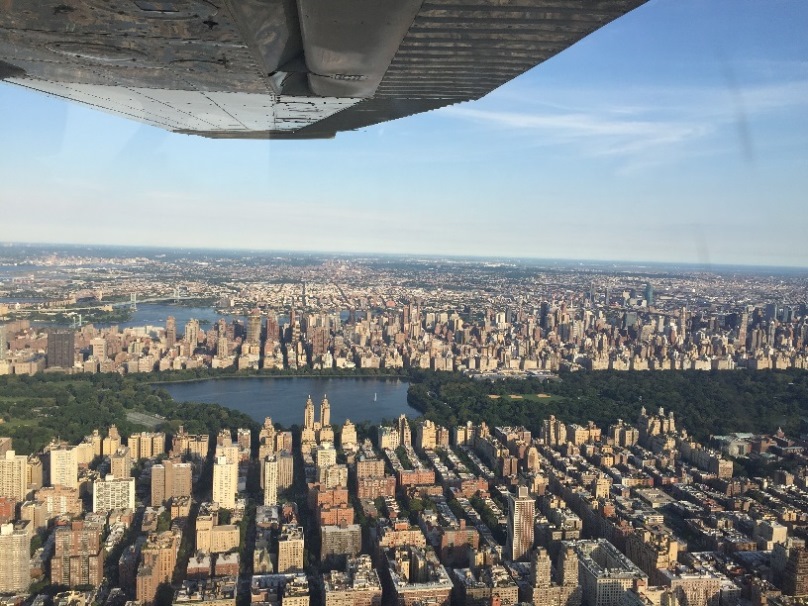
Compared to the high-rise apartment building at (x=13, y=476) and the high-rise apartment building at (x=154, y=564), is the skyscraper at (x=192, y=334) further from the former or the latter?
the high-rise apartment building at (x=154, y=564)

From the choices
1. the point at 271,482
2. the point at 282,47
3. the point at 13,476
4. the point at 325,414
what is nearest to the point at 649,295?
the point at 325,414

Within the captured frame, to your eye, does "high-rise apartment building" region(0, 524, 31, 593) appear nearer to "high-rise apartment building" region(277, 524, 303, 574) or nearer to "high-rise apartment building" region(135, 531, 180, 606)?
"high-rise apartment building" region(135, 531, 180, 606)

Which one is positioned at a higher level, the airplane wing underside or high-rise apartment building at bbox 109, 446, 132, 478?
the airplane wing underside

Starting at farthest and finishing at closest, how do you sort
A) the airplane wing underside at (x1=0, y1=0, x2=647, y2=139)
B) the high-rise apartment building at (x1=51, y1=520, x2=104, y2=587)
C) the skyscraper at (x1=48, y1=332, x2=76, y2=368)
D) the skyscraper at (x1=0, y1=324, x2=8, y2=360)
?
the skyscraper at (x1=48, y1=332, x2=76, y2=368) < the skyscraper at (x1=0, y1=324, x2=8, y2=360) < the high-rise apartment building at (x1=51, y1=520, x2=104, y2=587) < the airplane wing underside at (x1=0, y1=0, x2=647, y2=139)

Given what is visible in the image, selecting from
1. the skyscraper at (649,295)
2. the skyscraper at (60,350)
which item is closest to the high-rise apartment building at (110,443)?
the skyscraper at (60,350)

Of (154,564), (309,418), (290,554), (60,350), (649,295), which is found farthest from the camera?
(649,295)

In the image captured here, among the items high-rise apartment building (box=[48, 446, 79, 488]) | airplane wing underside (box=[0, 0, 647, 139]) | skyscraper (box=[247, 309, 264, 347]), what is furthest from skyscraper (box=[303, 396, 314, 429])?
airplane wing underside (box=[0, 0, 647, 139])

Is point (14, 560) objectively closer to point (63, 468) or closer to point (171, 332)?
point (63, 468)
